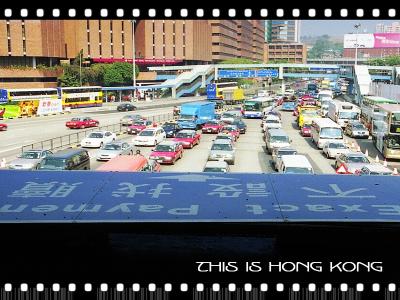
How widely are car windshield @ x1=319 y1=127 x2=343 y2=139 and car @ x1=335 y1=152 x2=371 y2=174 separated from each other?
7098mm

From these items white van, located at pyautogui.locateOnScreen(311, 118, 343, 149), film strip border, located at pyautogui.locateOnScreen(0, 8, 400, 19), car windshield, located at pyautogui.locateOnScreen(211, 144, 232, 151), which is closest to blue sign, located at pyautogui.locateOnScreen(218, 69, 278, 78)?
white van, located at pyautogui.locateOnScreen(311, 118, 343, 149)

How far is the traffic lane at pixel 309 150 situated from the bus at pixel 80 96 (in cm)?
2436

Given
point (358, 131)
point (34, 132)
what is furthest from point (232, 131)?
point (34, 132)

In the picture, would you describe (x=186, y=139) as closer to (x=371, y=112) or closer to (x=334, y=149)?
(x=334, y=149)

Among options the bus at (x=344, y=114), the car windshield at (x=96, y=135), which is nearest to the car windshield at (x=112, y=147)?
the car windshield at (x=96, y=135)

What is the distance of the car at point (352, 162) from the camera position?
21578 mm

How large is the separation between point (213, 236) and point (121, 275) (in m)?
1.27

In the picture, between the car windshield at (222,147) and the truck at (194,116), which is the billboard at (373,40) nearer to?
the truck at (194,116)

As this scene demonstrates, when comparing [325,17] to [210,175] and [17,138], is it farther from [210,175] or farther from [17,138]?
[17,138]

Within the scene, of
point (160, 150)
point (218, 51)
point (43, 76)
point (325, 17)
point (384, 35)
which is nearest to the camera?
point (325, 17)

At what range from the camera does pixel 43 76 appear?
64875 millimetres

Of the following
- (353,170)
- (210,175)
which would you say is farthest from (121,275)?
(353,170)

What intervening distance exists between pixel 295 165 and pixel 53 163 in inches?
399

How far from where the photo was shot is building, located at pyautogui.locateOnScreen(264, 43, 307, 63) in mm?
182625
